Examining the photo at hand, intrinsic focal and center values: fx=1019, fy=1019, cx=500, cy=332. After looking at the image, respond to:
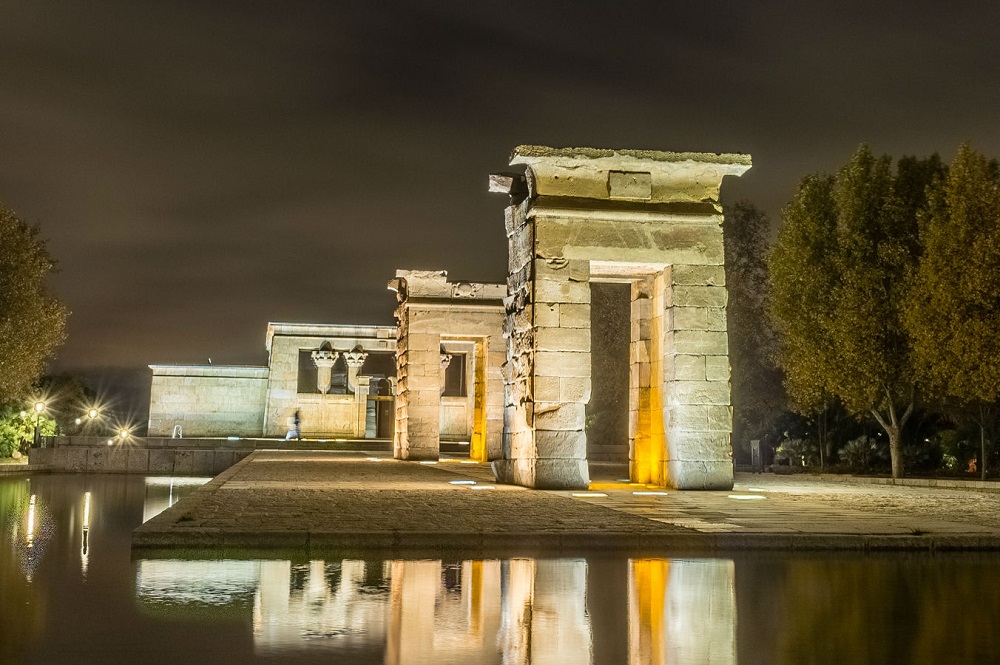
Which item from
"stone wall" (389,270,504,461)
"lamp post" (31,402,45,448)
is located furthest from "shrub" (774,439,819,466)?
"lamp post" (31,402,45,448)

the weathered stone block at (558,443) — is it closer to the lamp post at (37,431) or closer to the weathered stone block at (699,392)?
the weathered stone block at (699,392)

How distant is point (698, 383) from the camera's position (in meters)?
15.4

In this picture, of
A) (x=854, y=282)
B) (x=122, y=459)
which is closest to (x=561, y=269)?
(x=854, y=282)

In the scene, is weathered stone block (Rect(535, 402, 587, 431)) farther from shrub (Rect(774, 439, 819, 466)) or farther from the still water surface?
shrub (Rect(774, 439, 819, 466))

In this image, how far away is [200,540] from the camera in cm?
782

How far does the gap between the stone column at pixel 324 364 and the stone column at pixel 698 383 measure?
2959 cm

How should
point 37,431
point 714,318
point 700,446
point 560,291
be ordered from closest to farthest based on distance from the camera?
point 560,291 → point 700,446 → point 714,318 → point 37,431

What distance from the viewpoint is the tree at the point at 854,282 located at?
24938 millimetres

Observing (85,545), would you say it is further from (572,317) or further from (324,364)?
(324,364)

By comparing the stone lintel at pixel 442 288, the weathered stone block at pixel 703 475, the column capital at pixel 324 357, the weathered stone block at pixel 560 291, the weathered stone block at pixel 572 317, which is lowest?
the weathered stone block at pixel 703 475

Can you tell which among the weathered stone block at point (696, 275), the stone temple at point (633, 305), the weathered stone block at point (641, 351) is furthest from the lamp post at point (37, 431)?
Answer: the weathered stone block at point (696, 275)

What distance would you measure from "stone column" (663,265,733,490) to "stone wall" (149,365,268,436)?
32.3 meters

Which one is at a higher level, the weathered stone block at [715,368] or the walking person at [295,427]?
the weathered stone block at [715,368]

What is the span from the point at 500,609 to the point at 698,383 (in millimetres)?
10326
